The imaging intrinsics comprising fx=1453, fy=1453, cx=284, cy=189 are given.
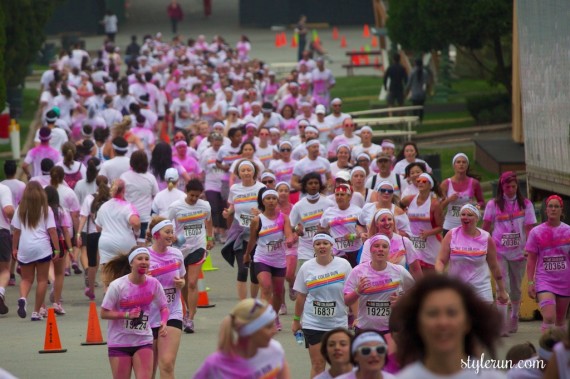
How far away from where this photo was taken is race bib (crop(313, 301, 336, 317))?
484 inches

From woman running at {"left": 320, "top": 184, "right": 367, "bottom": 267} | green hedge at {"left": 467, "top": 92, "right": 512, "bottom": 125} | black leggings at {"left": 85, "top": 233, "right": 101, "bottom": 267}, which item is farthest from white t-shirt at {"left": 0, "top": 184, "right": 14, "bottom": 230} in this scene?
green hedge at {"left": 467, "top": 92, "right": 512, "bottom": 125}

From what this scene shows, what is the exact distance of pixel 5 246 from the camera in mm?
17078

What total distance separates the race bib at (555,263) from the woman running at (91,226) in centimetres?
563

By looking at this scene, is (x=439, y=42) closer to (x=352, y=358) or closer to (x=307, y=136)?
(x=307, y=136)

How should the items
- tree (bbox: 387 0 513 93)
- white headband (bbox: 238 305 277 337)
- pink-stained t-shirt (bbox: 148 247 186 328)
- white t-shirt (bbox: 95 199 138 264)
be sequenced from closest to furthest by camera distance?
white headband (bbox: 238 305 277 337)
pink-stained t-shirt (bbox: 148 247 186 328)
white t-shirt (bbox: 95 199 138 264)
tree (bbox: 387 0 513 93)

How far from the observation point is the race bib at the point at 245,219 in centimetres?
1659

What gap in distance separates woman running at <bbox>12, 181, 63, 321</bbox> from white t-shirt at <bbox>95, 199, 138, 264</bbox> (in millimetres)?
787

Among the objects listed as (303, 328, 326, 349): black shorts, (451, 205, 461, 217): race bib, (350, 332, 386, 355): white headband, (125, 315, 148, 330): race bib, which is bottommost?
(303, 328, 326, 349): black shorts

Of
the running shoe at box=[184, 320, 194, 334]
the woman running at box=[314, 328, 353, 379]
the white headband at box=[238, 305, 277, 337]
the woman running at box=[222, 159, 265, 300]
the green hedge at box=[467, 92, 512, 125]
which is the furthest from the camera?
the green hedge at box=[467, 92, 512, 125]

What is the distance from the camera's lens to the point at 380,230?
13.1 m

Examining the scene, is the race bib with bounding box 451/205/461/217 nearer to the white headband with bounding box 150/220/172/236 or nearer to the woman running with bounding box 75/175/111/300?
the woman running with bounding box 75/175/111/300

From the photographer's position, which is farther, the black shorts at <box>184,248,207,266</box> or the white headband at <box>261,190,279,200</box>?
the black shorts at <box>184,248,207,266</box>

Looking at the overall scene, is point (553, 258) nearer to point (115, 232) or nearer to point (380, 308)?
point (380, 308)

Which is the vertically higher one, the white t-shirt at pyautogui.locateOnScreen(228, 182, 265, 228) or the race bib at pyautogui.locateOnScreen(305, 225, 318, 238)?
the white t-shirt at pyautogui.locateOnScreen(228, 182, 265, 228)
